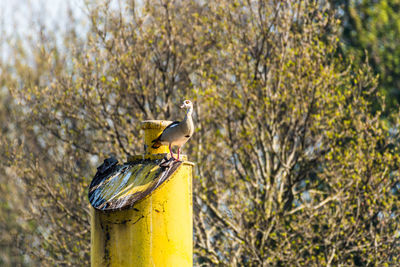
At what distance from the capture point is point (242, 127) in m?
14.7

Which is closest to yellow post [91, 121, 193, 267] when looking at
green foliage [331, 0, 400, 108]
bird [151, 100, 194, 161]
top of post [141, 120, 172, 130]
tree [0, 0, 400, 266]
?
bird [151, 100, 194, 161]

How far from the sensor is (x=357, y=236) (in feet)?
45.0

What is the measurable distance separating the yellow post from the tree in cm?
891

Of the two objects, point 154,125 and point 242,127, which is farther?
point 242,127

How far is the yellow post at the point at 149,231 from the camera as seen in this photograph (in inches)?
169

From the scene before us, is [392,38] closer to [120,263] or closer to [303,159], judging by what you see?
[303,159]

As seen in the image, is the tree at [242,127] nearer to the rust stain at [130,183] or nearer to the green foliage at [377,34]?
the green foliage at [377,34]

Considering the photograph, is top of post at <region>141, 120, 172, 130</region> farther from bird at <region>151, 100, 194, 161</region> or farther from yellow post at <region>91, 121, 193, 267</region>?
yellow post at <region>91, 121, 193, 267</region>

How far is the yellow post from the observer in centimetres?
430

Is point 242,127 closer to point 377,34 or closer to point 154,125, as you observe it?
point 377,34

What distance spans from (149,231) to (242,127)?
10.5 m

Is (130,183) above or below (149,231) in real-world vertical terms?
above

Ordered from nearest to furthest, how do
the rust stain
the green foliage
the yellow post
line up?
the yellow post < the rust stain < the green foliage

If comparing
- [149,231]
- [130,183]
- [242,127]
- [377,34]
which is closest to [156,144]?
[130,183]
